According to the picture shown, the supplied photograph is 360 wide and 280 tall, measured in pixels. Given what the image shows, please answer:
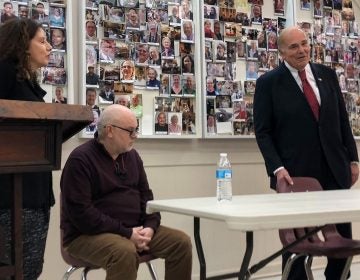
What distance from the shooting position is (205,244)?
3.27 meters

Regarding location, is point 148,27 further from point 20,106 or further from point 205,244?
point 20,106

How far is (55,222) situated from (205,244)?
101 centimetres

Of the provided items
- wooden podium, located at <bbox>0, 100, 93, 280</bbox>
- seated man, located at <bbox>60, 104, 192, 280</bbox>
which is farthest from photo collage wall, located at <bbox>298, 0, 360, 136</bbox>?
wooden podium, located at <bbox>0, 100, 93, 280</bbox>

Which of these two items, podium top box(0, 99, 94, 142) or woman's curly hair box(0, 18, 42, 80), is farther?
woman's curly hair box(0, 18, 42, 80)

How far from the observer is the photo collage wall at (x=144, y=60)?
2.87 m

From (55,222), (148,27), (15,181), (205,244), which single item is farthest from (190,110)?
(15,181)

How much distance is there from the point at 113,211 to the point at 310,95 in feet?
4.08

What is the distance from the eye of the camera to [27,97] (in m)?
1.90

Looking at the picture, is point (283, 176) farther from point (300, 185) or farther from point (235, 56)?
point (235, 56)

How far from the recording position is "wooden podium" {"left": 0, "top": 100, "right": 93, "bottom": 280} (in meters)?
1.45

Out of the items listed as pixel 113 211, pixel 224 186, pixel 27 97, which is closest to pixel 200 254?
pixel 224 186

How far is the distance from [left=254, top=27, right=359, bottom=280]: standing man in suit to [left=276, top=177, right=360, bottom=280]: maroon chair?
0.14 meters

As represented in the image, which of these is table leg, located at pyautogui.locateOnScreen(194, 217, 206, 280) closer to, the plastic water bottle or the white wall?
the plastic water bottle

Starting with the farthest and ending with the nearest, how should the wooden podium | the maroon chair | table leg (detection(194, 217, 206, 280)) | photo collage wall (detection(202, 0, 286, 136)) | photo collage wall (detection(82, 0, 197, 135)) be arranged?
photo collage wall (detection(202, 0, 286, 136)) < photo collage wall (detection(82, 0, 197, 135)) < the maroon chair < table leg (detection(194, 217, 206, 280)) < the wooden podium
